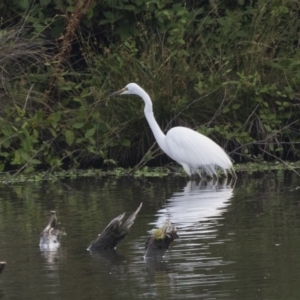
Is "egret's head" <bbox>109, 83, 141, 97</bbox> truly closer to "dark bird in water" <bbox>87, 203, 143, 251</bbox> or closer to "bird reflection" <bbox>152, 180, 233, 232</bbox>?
"bird reflection" <bbox>152, 180, 233, 232</bbox>

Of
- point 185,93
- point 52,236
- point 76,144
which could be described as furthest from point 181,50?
point 52,236

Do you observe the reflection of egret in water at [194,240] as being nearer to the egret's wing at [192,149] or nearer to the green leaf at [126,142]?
the egret's wing at [192,149]

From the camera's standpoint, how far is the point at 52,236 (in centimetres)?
782

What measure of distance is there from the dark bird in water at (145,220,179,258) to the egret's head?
21.4 ft

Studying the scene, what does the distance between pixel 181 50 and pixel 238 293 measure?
8989 millimetres

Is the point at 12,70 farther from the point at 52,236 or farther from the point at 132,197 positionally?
the point at 52,236

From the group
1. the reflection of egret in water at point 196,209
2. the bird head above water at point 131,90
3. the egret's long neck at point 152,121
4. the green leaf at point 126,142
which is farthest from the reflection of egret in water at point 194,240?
the green leaf at point 126,142

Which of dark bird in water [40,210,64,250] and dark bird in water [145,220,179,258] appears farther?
dark bird in water [40,210,64,250]

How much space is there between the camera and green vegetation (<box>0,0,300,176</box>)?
14289 millimetres

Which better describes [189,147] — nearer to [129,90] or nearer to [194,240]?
[129,90]

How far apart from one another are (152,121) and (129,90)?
0.66 m

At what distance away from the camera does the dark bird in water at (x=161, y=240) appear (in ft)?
23.1

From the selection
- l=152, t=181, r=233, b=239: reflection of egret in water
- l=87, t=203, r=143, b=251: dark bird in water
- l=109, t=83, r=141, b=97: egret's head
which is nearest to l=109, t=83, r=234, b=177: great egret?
l=109, t=83, r=141, b=97: egret's head

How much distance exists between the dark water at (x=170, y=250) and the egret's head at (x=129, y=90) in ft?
6.33
